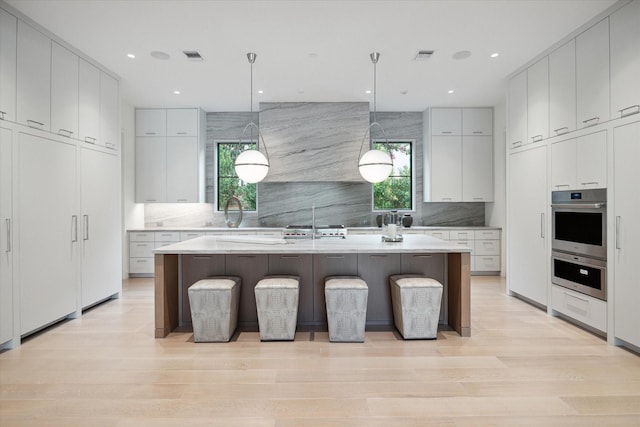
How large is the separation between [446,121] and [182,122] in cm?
436

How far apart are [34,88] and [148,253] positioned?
320 cm

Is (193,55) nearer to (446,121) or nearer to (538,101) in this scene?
(538,101)

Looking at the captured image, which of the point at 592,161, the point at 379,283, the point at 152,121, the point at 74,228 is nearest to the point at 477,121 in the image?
the point at 592,161

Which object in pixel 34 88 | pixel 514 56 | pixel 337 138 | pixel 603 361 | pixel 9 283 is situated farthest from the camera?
pixel 337 138

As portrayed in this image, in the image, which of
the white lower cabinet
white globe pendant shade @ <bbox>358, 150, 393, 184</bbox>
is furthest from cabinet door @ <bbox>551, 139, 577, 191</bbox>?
white globe pendant shade @ <bbox>358, 150, 393, 184</bbox>

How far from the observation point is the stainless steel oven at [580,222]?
127 inches

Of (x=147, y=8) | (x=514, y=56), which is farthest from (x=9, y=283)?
(x=514, y=56)

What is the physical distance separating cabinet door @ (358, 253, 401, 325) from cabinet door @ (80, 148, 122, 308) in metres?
2.98

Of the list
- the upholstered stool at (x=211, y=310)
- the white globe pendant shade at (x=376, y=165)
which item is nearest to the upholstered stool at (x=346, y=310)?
the upholstered stool at (x=211, y=310)

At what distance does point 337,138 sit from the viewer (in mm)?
5887

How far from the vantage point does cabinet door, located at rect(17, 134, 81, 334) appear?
3224mm

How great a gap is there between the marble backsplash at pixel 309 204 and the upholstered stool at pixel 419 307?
11.2 ft

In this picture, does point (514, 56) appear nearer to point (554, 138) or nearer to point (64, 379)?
point (554, 138)

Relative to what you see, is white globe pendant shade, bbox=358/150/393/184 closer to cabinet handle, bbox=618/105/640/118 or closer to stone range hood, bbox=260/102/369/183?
cabinet handle, bbox=618/105/640/118
